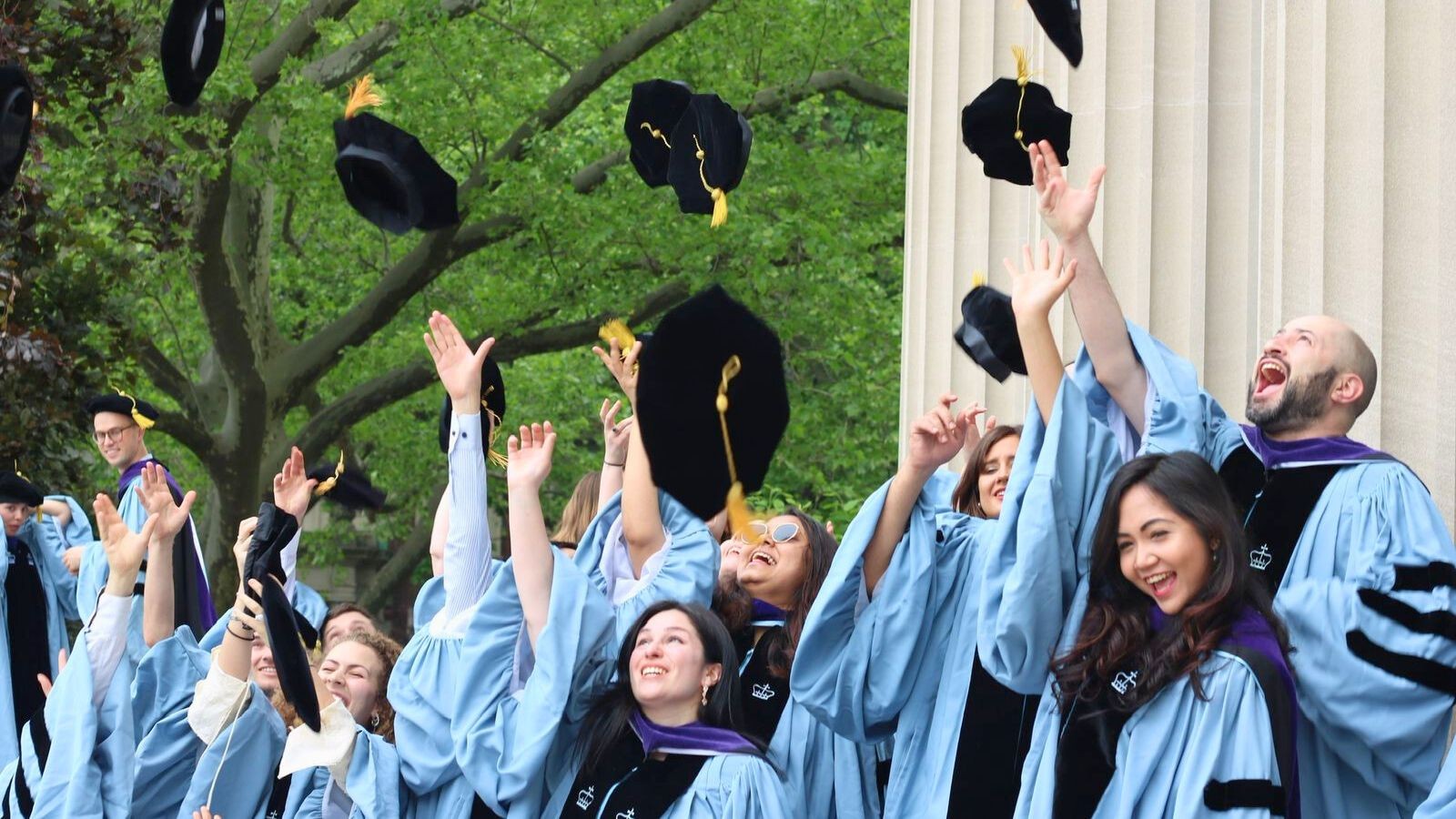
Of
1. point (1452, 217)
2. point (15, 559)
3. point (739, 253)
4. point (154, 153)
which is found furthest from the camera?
point (739, 253)

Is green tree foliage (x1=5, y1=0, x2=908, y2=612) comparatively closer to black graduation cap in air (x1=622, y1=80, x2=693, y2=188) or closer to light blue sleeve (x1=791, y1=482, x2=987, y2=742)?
black graduation cap in air (x1=622, y1=80, x2=693, y2=188)

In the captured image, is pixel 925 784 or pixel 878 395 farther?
pixel 878 395

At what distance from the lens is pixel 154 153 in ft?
39.9

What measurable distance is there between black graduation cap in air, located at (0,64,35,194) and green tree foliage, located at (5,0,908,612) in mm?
7614

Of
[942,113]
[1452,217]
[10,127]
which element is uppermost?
[942,113]

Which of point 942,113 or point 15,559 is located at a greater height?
point 942,113

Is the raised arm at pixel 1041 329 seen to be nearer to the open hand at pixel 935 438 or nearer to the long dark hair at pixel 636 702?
the open hand at pixel 935 438

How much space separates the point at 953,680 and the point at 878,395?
12.3 metres

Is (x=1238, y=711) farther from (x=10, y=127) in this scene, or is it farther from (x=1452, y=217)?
(x=10, y=127)

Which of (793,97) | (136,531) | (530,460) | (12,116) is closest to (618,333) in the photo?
(530,460)

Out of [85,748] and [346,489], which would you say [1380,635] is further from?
[85,748]

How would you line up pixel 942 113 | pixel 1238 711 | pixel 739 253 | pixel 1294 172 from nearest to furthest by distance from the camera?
pixel 1238 711
pixel 1294 172
pixel 942 113
pixel 739 253

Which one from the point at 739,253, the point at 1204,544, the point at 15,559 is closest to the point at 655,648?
the point at 1204,544

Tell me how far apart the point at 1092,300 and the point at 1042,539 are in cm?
66
